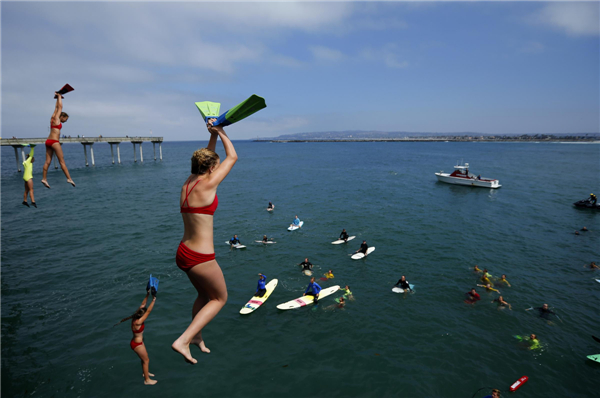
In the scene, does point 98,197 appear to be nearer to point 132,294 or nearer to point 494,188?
point 132,294

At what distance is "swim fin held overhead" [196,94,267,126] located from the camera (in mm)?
3283

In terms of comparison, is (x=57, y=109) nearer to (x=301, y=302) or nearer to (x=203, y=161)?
(x=203, y=161)

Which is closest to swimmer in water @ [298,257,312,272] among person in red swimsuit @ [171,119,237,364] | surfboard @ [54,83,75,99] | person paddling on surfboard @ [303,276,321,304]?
person paddling on surfboard @ [303,276,321,304]

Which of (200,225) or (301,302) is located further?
(301,302)

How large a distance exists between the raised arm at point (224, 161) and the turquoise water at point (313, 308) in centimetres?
1223

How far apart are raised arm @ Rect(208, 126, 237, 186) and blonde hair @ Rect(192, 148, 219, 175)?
10 cm

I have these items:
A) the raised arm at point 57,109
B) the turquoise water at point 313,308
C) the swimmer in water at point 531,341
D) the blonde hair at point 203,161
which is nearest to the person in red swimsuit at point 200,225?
the blonde hair at point 203,161

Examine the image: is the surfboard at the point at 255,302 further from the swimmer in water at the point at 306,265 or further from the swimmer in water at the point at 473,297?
the swimmer in water at the point at 473,297

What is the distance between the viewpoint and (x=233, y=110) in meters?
3.47

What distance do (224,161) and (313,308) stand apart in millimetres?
16536

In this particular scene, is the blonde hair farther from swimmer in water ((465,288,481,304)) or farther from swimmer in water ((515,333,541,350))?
swimmer in water ((465,288,481,304))

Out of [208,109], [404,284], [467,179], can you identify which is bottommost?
[404,284]

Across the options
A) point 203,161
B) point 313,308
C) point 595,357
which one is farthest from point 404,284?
Result: point 203,161

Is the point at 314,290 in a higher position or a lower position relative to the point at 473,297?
higher
